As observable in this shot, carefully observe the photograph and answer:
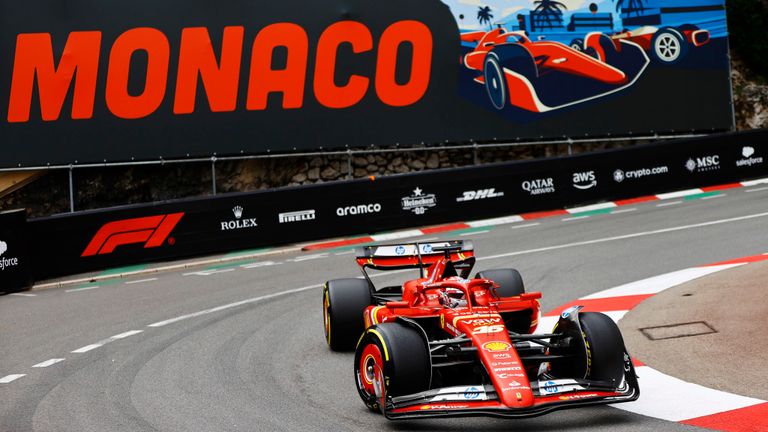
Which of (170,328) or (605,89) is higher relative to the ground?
(605,89)

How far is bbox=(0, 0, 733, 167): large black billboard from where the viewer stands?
72.4ft

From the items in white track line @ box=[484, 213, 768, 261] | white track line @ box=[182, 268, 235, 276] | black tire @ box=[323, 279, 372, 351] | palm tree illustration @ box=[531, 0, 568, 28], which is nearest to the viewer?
black tire @ box=[323, 279, 372, 351]

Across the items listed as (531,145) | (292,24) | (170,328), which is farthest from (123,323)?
(531,145)

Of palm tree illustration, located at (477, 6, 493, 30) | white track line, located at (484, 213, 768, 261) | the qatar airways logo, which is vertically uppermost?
palm tree illustration, located at (477, 6, 493, 30)

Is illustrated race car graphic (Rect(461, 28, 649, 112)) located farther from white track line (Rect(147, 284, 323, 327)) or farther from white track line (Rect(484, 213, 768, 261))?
white track line (Rect(147, 284, 323, 327))

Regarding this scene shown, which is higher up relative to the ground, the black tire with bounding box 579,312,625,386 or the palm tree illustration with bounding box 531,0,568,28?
the palm tree illustration with bounding box 531,0,568,28

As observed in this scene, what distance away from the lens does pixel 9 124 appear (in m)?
21.7

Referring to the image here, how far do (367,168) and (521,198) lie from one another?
17.3 ft

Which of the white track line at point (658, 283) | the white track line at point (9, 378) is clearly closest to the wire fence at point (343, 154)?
the white track line at point (658, 283)

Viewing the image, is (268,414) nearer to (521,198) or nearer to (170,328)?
(170,328)

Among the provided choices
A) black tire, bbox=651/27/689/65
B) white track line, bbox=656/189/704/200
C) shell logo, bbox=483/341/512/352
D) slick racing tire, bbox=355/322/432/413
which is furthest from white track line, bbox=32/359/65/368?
black tire, bbox=651/27/689/65

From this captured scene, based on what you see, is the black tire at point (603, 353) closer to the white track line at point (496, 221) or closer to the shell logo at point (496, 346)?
the shell logo at point (496, 346)

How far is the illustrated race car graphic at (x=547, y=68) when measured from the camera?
25.0 metres

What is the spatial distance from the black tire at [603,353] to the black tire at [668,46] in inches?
812
